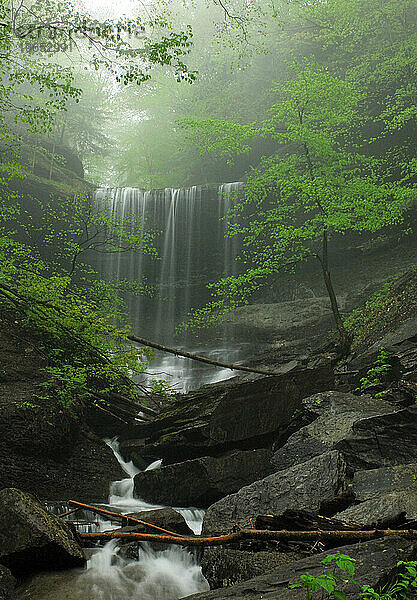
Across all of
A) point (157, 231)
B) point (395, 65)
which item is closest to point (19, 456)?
point (157, 231)

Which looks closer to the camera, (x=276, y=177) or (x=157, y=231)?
(x=276, y=177)

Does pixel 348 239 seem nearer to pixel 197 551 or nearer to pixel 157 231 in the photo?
pixel 157 231

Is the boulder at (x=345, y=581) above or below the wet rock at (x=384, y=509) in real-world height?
below

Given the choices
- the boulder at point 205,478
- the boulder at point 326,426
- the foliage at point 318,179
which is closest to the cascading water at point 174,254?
the foliage at point 318,179

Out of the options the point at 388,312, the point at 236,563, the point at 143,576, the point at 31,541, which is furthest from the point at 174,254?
the point at 236,563

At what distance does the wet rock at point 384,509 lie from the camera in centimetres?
310

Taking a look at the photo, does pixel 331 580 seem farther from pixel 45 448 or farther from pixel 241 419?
pixel 45 448

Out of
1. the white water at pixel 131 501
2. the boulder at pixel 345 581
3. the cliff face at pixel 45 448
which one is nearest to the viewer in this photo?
the boulder at pixel 345 581

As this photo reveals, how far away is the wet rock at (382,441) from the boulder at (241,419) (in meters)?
1.87

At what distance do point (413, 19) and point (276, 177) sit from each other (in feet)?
39.7

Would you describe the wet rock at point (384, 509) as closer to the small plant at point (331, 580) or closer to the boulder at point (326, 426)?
the small plant at point (331, 580)

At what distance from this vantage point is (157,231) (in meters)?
19.5

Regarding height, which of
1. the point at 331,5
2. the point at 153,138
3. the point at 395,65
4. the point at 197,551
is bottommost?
the point at 197,551

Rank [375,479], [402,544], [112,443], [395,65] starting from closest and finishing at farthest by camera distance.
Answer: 1. [402,544]
2. [375,479]
3. [112,443]
4. [395,65]
